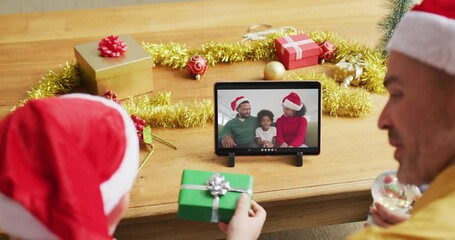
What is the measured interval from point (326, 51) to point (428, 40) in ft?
2.38

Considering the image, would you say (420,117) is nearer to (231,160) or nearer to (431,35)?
(431,35)

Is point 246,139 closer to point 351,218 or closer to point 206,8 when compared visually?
point 351,218

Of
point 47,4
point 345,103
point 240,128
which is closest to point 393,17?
point 345,103

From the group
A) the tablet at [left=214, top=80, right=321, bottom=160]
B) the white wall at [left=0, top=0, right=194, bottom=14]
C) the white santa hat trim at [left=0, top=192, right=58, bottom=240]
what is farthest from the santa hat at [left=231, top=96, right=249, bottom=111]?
the white wall at [left=0, top=0, right=194, bottom=14]

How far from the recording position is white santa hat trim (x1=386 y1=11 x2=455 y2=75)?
34.7 inches

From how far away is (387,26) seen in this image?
5.40 ft

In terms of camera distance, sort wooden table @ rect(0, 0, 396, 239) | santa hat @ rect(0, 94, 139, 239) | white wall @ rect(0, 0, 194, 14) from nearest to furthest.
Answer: santa hat @ rect(0, 94, 139, 239) → wooden table @ rect(0, 0, 396, 239) → white wall @ rect(0, 0, 194, 14)

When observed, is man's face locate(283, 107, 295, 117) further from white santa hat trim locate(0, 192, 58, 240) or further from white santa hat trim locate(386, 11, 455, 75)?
white santa hat trim locate(0, 192, 58, 240)

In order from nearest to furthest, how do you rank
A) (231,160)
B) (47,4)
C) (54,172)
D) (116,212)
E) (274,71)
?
1. (54,172)
2. (116,212)
3. (231,160)
4. (274,71)
5. (47,4)

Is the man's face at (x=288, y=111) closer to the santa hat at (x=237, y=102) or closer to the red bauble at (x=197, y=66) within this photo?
the santa hat at (x=237, y=102)

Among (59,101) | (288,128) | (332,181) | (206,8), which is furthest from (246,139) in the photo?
(206,8)

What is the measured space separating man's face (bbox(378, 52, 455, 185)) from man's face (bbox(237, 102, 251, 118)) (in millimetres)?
393

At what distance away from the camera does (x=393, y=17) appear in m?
1.62

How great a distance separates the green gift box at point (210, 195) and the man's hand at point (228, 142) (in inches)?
5.2
